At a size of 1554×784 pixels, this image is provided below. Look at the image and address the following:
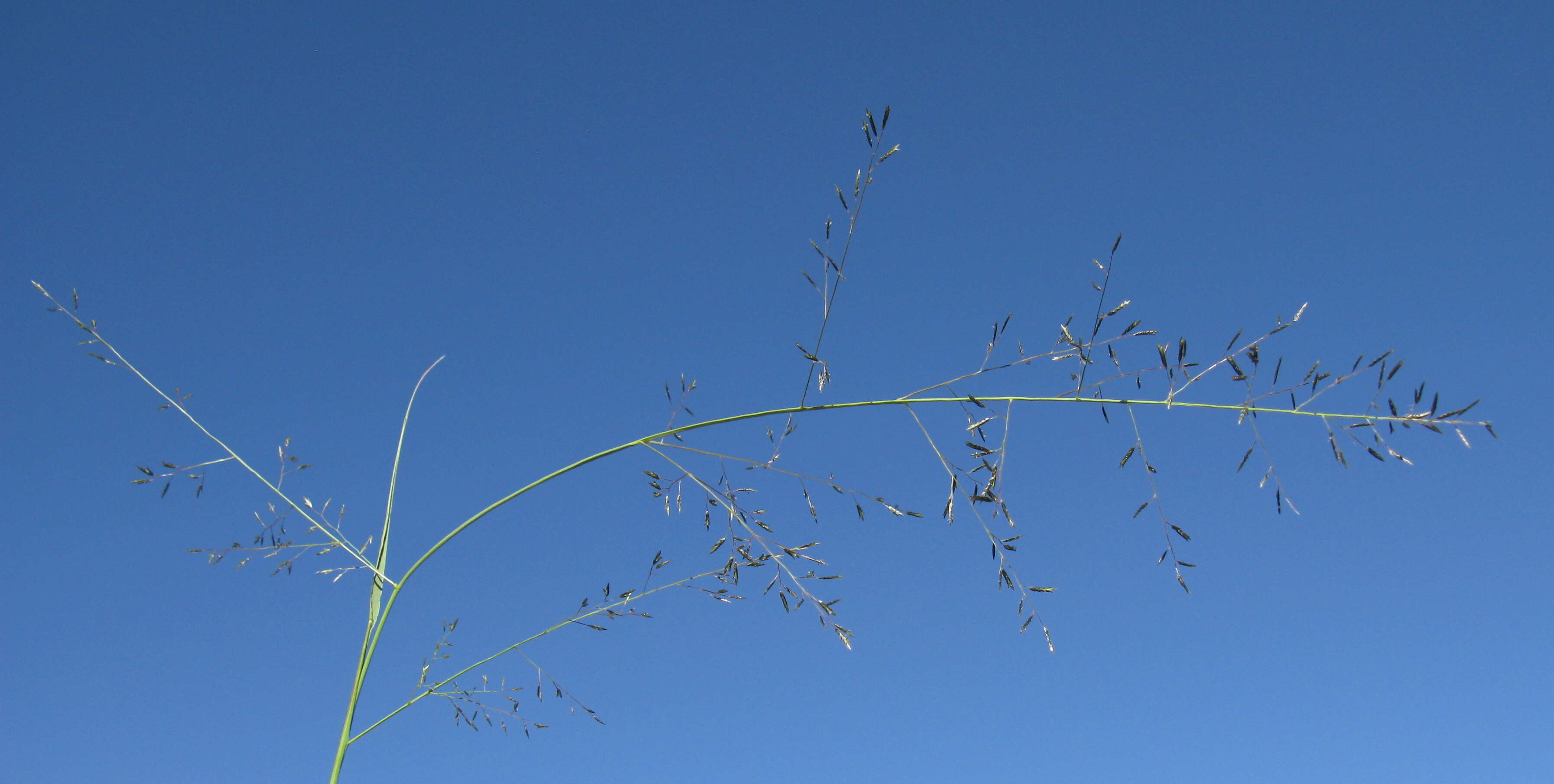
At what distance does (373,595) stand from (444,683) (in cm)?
36

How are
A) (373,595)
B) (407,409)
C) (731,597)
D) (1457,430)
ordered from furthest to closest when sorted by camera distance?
1. (407,409)
2. (731,597)
3. (373,595)
4. (1457,430)

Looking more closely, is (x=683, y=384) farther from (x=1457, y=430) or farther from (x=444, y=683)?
(x=1457, y=430)

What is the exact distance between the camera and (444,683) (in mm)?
2178

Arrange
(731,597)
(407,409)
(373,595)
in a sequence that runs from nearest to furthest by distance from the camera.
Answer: (373,595) < (731,597) < (407,409)

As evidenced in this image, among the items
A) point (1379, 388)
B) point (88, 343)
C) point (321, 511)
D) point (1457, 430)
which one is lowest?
point (1457, 430)

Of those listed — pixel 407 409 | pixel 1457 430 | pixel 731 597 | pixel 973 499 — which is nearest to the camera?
pixel 1457 430

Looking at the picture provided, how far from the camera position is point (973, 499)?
175cm

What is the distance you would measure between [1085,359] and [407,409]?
1534 millimetres

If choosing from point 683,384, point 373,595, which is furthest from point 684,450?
point 373,595

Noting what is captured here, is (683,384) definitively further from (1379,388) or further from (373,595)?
(1379,388)

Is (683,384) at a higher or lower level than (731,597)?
higher

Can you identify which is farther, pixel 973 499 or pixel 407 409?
pixel 407 409

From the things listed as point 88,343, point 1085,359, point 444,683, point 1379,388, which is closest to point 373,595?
point 444,683

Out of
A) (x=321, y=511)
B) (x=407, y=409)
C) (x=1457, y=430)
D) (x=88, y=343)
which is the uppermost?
(x=88, y=343)
